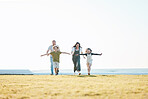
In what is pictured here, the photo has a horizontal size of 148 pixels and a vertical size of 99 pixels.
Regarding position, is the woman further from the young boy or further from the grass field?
the grass field

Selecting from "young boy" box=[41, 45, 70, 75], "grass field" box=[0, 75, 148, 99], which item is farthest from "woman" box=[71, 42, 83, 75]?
"grass field" box=[0, 75, 148, 99]

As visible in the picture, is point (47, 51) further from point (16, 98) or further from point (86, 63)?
point (16, 98)

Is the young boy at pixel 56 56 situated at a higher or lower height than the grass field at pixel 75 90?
higher

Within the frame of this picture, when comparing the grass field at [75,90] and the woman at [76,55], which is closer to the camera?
the grass field at [75,90]

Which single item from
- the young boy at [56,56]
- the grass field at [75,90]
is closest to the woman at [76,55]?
the young boy at [56,56]

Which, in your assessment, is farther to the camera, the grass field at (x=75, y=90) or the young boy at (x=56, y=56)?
the young boy at (x=56, y=56)

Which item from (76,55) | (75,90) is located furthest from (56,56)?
(75,90)

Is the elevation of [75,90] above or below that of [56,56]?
below

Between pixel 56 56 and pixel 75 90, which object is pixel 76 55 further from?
pixel 75 90

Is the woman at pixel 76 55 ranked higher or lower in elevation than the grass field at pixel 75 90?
higher

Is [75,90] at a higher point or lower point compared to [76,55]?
lower

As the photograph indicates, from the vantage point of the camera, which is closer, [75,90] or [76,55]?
[75,90]

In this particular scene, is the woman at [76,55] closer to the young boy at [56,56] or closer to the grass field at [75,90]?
the young boy at [56,56]

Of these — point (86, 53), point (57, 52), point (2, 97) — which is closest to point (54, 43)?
point (57, 52)
